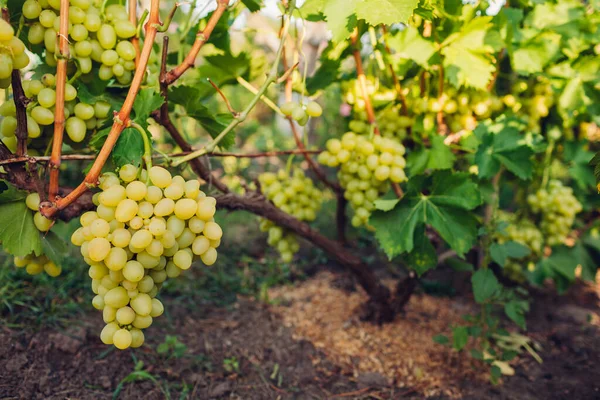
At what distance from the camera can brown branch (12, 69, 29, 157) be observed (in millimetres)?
1178

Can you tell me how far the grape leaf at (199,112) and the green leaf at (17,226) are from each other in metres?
0.56

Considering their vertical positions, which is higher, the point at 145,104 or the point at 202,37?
the point at 202,37

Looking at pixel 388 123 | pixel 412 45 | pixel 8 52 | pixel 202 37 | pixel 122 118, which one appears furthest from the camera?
pixel 388 123

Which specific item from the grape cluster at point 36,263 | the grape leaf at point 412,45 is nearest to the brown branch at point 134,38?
the grape cluster at point 36,263

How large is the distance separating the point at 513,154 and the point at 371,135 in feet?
2.08

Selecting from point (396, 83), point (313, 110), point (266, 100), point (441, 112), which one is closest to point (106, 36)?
point (266, 100)

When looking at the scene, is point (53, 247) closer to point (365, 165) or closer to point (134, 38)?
point (134, 38)

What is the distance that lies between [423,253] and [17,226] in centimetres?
144

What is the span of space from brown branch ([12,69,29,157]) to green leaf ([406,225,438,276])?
142cm

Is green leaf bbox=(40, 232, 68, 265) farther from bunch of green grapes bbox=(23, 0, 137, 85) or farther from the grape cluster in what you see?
bunch of green grapes bbox=(23, 0, 137, 85)

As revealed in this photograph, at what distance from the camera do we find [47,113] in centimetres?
123

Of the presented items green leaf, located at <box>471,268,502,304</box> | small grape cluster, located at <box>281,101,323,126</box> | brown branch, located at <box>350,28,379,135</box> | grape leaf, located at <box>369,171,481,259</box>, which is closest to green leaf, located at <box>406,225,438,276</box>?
grape leaf, located at <box>369,171,481,259</box>

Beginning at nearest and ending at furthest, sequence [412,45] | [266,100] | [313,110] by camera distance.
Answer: [313,110] < [266,100] < [412,45]

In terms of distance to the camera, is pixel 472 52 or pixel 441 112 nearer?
pixel 472 52
